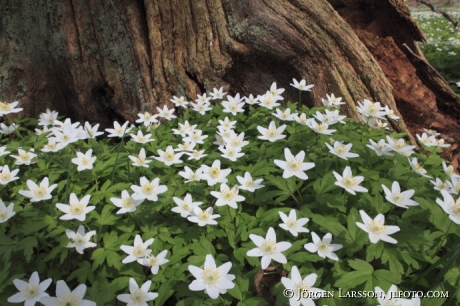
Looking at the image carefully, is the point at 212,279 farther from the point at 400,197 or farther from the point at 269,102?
the point at 269,102

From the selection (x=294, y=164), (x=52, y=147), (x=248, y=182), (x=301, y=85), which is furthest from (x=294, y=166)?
(x=52, y=147)

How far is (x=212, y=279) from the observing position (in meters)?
1.67

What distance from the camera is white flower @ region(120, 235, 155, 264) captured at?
1885 mm

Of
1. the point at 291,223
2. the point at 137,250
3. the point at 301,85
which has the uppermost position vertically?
the point at 301,85

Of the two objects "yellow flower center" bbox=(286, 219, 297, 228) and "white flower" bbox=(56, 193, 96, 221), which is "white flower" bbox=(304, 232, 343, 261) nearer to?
"yellow flower center" bbox=(286, 219, 297, 228)

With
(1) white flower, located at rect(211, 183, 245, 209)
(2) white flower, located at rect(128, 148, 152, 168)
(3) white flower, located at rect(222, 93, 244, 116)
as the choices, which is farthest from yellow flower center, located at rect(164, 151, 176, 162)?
(3) white flower, located at rect(222, 93, 244, 116)

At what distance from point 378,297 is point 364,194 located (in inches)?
27.4

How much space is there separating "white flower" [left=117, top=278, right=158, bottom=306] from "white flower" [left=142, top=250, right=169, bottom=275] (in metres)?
0.12

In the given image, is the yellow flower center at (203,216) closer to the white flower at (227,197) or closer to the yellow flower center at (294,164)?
the white flower at (227,197)

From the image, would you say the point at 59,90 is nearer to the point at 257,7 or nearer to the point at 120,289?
the point at 257,7

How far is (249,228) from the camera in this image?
81.4 inches

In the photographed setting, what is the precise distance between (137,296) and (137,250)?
287mm

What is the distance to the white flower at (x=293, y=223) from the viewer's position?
191cm

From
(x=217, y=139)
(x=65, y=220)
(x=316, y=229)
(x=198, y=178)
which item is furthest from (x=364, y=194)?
(x=65, y=220)
